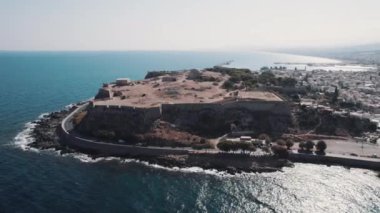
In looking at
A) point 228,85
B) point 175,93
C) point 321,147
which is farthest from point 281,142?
point 228,85

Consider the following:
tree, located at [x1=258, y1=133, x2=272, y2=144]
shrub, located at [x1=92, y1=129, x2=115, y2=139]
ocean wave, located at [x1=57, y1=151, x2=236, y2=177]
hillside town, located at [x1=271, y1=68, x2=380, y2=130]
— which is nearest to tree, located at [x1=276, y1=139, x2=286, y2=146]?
tree, located at [x1=258, y1=133, x2=272, y2=144]

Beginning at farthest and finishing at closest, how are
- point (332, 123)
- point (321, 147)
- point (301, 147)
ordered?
point (332, 123)
point (301, 147)
point (321, 147)

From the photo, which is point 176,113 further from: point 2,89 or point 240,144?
point 2,89

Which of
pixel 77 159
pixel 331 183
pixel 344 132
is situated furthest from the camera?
pixel 344 132

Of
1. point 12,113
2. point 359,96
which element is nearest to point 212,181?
point 12,113

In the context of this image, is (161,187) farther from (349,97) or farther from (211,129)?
(349,97)

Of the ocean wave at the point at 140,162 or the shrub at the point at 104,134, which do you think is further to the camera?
the shrub at the point at 104,134

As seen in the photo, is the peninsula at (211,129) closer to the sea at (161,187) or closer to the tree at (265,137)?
the tree at (265,137)

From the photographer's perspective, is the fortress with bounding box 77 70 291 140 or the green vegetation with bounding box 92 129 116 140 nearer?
the green vegetation with bounding box 92 129 116 140

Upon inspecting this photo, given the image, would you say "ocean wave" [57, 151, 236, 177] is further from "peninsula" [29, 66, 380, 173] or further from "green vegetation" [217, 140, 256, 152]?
"green vegetation" [217, 140, 256, 152]

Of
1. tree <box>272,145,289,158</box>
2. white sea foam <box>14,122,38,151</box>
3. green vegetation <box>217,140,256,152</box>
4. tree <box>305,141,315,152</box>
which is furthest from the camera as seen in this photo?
white sea foam <box>14,122,38,151</box>

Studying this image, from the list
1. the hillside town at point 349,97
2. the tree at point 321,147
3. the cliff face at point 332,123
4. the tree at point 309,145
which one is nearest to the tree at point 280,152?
the tree at point 309,145
